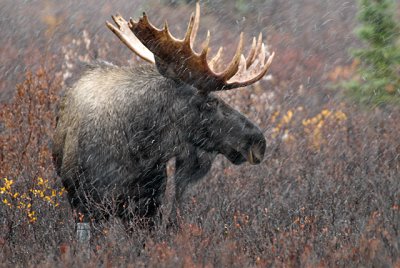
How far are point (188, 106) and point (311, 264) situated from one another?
1818 mm

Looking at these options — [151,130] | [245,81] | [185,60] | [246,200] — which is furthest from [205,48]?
[246,200]

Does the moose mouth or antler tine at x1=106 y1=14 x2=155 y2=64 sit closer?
the moose mouth

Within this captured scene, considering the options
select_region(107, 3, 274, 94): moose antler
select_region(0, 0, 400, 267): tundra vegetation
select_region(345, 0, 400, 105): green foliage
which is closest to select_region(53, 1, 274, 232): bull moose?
select_region(107, 3, 274, 94): moose antler

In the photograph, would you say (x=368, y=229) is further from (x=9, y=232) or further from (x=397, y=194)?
(x=9, y=232)

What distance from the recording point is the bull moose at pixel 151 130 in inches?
203

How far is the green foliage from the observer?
34.7 feet

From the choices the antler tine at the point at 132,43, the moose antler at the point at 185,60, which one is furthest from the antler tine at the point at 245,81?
the antler tine at the point at 132,43

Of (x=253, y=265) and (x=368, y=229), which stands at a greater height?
(x=253, y=265)

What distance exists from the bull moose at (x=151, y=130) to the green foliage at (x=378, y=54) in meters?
5.49

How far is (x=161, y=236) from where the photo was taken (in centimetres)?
475

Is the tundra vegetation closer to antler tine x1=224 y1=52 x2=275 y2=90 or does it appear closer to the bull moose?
the bull moose

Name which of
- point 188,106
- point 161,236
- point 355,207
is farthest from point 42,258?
point 355,207

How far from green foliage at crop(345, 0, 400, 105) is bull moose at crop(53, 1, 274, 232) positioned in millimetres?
5486

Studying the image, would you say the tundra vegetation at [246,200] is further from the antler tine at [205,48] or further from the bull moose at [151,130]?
the antler tine at [205,48]
